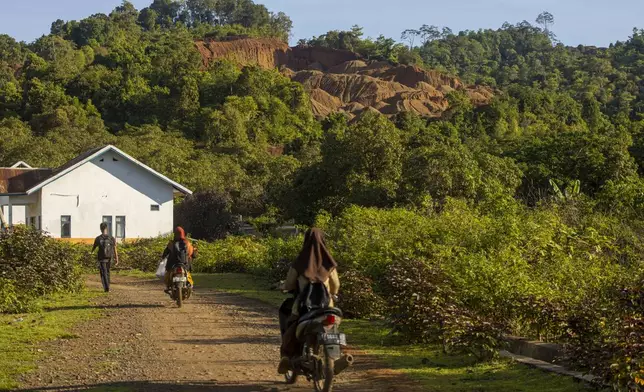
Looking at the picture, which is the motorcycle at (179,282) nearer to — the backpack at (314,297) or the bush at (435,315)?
the bush at (435,315)

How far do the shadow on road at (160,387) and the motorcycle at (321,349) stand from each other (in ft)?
1.95

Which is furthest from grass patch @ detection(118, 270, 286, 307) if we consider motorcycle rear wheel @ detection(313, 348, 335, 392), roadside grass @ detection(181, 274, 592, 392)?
motorcycle rear wheel @ detection(313, 348, 335, 392)

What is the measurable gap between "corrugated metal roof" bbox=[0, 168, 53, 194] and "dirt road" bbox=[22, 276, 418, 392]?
28267 millimetres

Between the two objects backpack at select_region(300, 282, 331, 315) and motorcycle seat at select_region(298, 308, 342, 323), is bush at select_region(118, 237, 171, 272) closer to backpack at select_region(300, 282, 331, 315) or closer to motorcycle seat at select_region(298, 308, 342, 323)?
backpack at select_region(300, 282, 331, 315)

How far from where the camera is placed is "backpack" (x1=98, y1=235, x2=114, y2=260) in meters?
20.3

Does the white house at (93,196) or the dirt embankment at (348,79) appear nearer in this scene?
the white house at (93,196)

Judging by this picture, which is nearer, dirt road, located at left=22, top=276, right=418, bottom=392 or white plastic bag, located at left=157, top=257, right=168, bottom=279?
A: dirt road, located at left=22, top=276, right=418, bottom=392

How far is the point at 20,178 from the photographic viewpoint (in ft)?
144

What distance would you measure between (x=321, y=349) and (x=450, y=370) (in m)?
2.31

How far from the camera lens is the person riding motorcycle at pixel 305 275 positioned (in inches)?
352

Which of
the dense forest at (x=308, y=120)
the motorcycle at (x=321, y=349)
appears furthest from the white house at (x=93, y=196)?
the motorcycle at (x=321, y=349)

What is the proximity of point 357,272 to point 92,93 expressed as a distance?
91.4m

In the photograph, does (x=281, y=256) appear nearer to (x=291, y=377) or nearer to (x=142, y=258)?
(x=142, y=258)

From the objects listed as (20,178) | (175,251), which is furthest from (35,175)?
(175,251)
